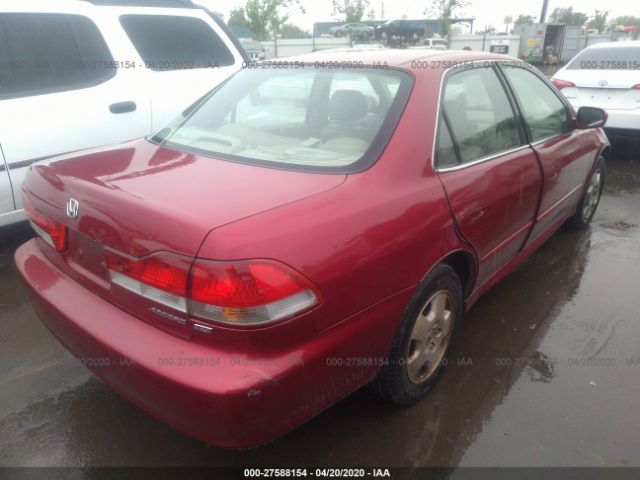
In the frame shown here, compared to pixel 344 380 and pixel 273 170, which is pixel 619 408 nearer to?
pixel 344 380

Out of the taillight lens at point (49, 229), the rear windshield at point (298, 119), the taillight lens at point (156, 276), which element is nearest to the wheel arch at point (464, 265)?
the rear windshield at point (298, 119)

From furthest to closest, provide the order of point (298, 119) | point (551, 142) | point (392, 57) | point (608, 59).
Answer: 1. point (608, 59)
2. point (551, 142)
3. point (392, 57)
4. point (298, 119)

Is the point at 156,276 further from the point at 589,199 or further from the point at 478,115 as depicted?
the point at 589,199

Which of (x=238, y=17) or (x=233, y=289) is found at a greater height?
(x=238, y=17)

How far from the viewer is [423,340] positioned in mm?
2383

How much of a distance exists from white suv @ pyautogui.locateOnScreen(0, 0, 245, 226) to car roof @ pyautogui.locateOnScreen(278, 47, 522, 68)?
1.40m

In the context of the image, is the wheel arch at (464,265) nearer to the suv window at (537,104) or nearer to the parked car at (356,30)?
the suv window at (537,104)

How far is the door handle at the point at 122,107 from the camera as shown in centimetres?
412

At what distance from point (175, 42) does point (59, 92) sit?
1.33m

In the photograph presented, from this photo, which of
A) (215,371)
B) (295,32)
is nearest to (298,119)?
(215,371)

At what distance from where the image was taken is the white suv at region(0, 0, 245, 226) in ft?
12.0

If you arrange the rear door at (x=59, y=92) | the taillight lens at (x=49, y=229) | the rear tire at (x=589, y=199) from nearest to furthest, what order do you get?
the taillight lens at (x=49, y=229), the rear door at (x=59, y=92), the rear tire at (x=589, y=199)

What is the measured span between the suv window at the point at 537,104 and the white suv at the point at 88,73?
7.85 ft

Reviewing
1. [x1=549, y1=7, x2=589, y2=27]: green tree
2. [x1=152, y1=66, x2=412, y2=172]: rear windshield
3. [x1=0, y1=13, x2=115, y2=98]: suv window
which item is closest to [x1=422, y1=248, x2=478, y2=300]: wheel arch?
[x1=152, y1=66, x2=412, y2=172]: rear windshield
